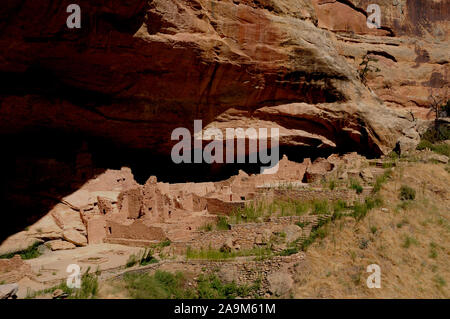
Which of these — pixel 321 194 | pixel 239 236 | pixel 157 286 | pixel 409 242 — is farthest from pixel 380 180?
pixel 157 286

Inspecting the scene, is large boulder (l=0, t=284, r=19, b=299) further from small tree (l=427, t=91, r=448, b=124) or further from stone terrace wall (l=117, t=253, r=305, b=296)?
small tree (l=427, t=91, r=448, b=124)

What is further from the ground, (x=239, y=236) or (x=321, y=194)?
(x=321, y=194)

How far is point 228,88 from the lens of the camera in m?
20.9

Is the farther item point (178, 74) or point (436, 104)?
point (436, 104)

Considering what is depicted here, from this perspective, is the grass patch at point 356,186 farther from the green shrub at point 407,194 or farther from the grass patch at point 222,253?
the grass patch at point 222,253

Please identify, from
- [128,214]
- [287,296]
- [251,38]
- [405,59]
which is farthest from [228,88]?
[405,59]

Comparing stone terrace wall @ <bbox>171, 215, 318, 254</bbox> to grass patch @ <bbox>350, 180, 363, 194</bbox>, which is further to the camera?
grass patch @ <bbox>350, 180, 363, 194</bbox>

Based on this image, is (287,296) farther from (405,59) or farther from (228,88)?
(405,59)

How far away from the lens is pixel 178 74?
1938 cm

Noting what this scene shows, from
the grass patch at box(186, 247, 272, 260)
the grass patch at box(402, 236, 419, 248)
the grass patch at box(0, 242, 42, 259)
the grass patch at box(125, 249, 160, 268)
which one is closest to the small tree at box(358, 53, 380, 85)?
the grass patch at box(402, 236, 419, 248)

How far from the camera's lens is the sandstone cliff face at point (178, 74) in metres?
16.8

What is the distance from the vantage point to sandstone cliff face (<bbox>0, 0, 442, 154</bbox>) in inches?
663

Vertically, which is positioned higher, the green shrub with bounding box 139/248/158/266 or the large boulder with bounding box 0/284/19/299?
the green shrub with bounding box 139/248/158/266

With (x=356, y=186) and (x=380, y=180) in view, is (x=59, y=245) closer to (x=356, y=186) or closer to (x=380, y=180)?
(x=356, y=186)
